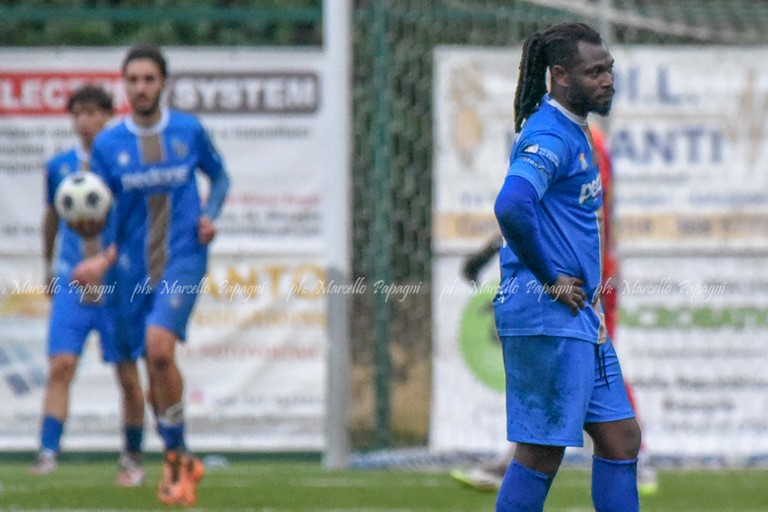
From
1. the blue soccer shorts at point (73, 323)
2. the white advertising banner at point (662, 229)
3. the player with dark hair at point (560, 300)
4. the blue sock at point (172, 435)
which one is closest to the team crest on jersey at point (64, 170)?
the blue soccer shorts at point (73, 323)

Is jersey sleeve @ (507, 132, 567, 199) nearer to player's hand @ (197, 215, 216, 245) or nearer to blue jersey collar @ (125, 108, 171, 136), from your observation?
player's hand @ (197, 215, 216, 245)

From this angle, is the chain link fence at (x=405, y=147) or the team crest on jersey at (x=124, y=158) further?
the chain link fence at (x=405, y=147)

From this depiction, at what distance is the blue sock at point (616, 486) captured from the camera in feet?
15.8

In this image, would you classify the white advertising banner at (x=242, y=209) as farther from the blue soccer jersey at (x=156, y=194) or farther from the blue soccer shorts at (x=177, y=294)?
the blue soccer shorts at (x=177, y=294)

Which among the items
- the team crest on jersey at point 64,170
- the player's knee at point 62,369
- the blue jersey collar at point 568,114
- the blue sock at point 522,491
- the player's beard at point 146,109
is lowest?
the player's knee at point 62,369

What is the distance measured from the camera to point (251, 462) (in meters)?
10.4

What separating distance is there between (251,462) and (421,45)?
9.34 ft

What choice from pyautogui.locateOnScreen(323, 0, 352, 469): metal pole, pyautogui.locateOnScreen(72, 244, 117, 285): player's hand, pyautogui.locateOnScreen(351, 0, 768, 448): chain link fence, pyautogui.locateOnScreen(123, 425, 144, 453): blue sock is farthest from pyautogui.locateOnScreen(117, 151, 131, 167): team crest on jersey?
pyautogui.locateOnScreen(351, 0, 768, 448): chain link fence

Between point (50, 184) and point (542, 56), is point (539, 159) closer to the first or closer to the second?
point (542, 56)

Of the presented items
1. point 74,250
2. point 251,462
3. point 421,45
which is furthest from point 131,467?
point 421,45

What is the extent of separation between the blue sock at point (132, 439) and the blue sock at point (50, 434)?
44 centimetres

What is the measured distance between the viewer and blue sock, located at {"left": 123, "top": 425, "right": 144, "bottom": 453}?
8.50 meters

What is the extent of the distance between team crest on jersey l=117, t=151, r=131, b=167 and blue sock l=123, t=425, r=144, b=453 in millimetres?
1508

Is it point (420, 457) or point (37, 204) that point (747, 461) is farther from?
point (37, 204)
